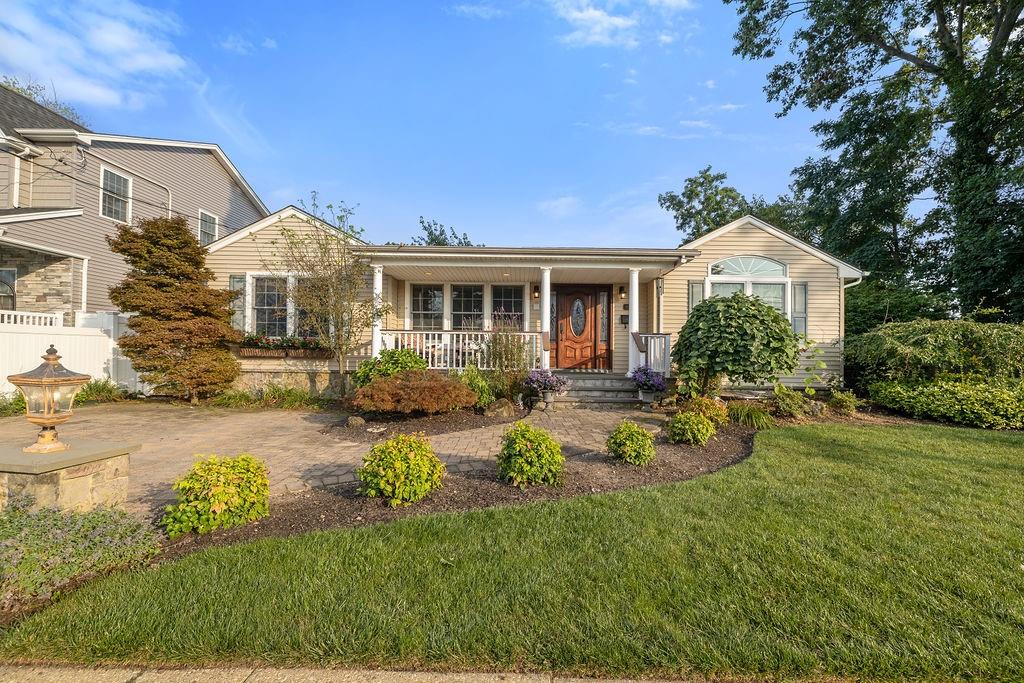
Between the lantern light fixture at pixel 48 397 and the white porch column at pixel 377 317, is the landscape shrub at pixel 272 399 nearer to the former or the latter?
the white porch column at pixel 377 317

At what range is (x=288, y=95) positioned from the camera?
420 inches

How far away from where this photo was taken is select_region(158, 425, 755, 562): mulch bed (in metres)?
2.84

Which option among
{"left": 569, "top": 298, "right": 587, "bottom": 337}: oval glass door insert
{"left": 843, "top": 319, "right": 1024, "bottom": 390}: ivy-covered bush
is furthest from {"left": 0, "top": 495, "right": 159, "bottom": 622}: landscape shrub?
{"left": 843, "top": 319, "right": 1024, "bottom": 390}: ivy-covered bush

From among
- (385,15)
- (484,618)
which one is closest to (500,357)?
(484,618)

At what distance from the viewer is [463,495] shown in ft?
11.6

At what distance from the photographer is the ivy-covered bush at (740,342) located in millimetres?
6793

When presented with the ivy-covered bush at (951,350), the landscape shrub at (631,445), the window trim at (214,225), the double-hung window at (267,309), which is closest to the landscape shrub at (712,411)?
the landscape shrub at (631,445)

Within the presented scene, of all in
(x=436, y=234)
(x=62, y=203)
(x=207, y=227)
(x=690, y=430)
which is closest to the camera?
(x=690, y=430)

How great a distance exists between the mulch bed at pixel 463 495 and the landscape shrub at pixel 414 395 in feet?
7.20

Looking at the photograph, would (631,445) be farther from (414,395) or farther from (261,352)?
(261,352)

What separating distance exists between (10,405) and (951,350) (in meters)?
16.0

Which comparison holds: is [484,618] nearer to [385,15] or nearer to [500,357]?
[500,357]

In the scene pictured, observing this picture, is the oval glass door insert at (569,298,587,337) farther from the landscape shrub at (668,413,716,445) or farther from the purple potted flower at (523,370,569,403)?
the landscape shrub at (668,413,716,445)

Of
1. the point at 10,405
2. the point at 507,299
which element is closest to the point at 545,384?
Result: the point at 507,299
